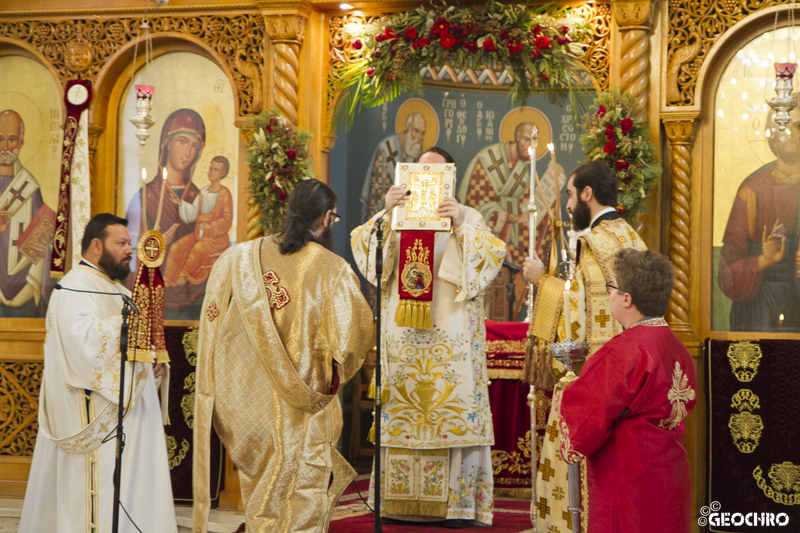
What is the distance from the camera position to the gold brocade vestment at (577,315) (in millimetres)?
4898

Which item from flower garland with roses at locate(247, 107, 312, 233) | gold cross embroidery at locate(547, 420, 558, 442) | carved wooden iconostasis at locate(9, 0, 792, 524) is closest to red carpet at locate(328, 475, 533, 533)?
gold cross embroidery at locate(547, 420, 558, 442)

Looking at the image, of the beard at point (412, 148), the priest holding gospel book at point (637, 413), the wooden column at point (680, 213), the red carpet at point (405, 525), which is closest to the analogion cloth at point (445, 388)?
the red carpet at point (405, 525)

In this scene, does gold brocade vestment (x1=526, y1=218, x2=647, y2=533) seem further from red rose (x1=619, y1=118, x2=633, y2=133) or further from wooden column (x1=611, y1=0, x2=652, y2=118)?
wooden column (x1=611, y1=0, x2=652, y2=118)

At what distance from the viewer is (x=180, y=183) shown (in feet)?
24.5

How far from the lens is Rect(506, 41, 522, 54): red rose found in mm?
6629

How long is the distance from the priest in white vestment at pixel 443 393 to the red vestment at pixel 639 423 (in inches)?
94.6

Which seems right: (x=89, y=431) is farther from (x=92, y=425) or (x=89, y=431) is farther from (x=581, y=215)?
(x=581, y=215)

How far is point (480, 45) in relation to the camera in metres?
6.68

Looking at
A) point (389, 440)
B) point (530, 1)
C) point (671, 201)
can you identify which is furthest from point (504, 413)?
point (530, 1)

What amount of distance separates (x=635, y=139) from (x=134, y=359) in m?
3.48

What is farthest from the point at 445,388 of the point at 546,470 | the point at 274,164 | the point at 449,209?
the point at 274,164

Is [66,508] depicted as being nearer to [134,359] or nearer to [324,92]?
[134,359]

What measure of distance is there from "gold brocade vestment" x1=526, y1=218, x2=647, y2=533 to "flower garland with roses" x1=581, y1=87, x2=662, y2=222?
→ 4.16 ft

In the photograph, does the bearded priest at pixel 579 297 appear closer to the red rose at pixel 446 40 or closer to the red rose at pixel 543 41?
the red rose at pixel 543 41
